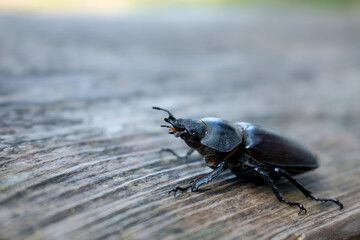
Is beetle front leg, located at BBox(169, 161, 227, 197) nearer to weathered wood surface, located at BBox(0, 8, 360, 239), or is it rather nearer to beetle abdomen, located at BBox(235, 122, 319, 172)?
weathered wood surface, located at BBox(0, 8, 360, 239)

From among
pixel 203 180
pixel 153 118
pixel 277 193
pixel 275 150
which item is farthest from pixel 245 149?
pixel 153 118

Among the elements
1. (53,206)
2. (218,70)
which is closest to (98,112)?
(53,206)

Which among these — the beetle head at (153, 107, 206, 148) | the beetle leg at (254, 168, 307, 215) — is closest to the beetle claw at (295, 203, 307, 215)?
the beetle leg at (254, 168, 307, 215)

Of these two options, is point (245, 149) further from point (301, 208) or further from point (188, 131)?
point (301, 208)

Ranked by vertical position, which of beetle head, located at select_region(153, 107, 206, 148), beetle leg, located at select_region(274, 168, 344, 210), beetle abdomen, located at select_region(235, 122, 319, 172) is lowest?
beetle leg, located at select_region(274, 168, 344, 210)

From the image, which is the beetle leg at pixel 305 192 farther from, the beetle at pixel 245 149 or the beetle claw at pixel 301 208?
the beetle claw at pixel 301 208

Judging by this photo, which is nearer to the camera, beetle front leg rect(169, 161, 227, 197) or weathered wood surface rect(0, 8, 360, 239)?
weathered wood surface rect(0, 8, 360, 239)
